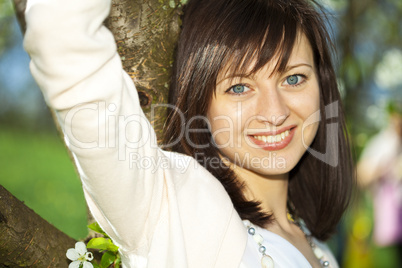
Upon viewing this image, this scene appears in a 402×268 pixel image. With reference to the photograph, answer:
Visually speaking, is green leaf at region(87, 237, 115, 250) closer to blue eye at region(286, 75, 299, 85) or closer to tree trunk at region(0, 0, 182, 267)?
tree trunk at region(0, 0, 182, 267)

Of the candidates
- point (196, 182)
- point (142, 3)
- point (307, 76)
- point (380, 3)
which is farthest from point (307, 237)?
point (380, 3)

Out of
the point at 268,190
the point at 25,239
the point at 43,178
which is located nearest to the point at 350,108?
the point at 268,190

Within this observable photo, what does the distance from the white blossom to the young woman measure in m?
0.14

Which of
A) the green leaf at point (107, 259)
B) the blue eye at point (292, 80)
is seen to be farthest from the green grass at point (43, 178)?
the blue eye at point (292, 80)

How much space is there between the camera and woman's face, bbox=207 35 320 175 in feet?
5.82

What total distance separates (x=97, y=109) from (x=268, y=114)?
0.75m

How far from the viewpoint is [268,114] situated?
1.76 metres

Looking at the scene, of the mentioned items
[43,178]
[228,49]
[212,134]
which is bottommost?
[43,178]

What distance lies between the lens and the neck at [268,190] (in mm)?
1979

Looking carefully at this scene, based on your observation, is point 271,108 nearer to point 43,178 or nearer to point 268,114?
point 268,114

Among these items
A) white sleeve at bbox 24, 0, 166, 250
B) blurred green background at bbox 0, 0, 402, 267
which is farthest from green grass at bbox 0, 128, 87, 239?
white sleeve at bbox 24, 0, 166, 250

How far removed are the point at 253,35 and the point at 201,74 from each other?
23 cm

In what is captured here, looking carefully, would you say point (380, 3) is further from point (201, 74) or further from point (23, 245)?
point (23, 245)

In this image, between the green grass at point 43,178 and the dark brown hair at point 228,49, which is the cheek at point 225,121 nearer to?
the dark brown hair at point 228,49
